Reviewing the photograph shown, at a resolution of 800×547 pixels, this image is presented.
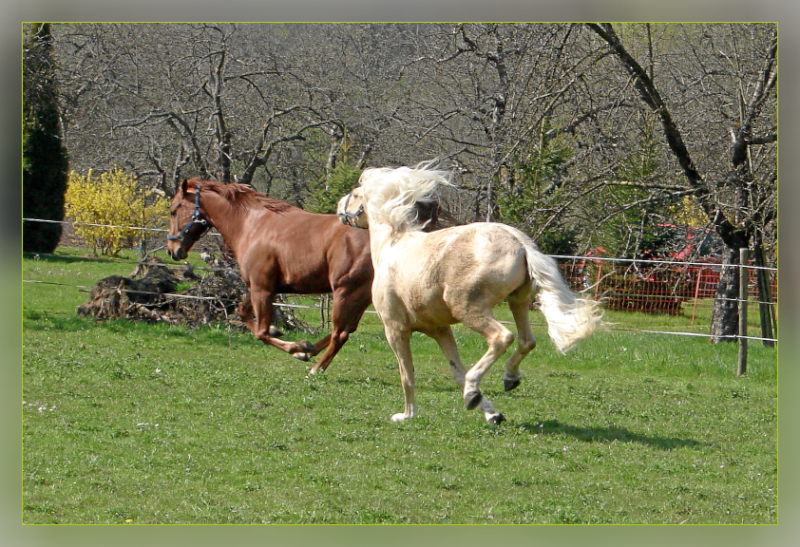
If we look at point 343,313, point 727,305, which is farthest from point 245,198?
point 727,305

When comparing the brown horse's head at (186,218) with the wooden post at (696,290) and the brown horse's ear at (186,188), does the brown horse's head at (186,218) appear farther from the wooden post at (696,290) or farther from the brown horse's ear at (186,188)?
the wooden post at (696,290)

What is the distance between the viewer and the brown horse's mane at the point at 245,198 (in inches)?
439

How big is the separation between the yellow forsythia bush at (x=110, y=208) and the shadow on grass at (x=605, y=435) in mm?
15074

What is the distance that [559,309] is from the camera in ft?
23.1

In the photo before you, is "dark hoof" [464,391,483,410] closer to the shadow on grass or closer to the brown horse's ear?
the shadow on grass

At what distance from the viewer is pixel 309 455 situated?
7.09 metres

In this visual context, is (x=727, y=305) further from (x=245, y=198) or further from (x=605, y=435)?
(x=245, y=198)

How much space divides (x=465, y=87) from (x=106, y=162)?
9.11 m

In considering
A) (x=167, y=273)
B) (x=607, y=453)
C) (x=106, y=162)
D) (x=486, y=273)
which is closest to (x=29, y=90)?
(x=167, y=273)

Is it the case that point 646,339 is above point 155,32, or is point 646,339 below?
below

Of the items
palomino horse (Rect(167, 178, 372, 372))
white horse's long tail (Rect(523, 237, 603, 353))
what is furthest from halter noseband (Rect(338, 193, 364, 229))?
white horse's long tail (Rect(523, 237, 603, 353))

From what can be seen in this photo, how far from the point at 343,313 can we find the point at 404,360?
104 inches

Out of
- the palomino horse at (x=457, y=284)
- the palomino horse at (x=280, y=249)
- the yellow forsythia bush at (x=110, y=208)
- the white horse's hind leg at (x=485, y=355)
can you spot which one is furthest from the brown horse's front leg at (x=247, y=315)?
the yellow forsythia bush at (x=110, y=208)

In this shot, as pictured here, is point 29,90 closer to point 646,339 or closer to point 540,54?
point 540,54
